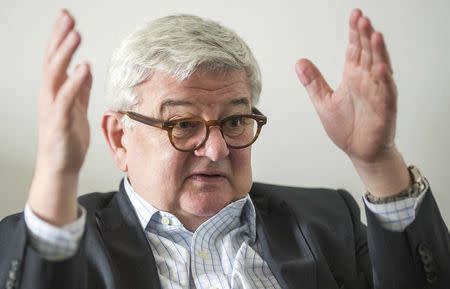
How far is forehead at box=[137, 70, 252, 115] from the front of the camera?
140cm

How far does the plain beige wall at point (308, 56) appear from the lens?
186 cm

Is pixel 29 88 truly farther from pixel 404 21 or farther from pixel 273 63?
pixel 404 21

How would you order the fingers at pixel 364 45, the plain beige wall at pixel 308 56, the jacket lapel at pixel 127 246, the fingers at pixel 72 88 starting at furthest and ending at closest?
the plain beige wall at pixel 308 56 < the jacket lapel at pixel 127 246 < the fingers at pixel 364 45 < the fingers at pixel 72 88

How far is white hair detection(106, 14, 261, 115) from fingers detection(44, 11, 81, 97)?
0.41 metres

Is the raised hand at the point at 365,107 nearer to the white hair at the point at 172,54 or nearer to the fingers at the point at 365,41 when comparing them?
the fingers at the point at 365,41

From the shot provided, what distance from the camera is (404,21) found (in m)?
1.92

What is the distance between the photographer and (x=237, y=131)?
149 centimetres

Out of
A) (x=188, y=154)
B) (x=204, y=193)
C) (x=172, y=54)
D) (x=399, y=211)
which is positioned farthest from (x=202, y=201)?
(x=399, y=211)

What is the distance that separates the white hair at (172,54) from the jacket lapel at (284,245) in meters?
0.43

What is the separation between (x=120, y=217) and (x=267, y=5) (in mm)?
955

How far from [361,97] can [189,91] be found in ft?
1.51

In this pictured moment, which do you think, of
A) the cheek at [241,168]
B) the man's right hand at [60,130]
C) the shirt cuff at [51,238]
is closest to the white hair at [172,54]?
the cheek at [241,168]

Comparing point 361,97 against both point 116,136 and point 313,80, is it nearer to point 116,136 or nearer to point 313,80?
point 313,80

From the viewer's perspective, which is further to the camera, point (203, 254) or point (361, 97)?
point (203, 254)
